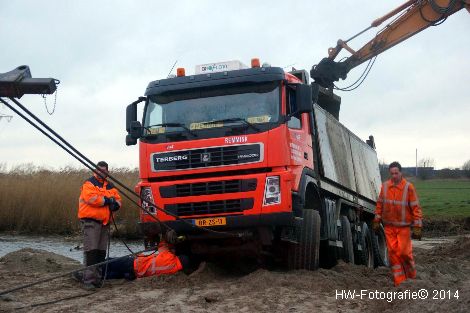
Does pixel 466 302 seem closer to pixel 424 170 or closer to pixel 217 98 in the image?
pixel 217 98

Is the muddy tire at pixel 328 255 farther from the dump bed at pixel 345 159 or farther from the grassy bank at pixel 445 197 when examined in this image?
the grassy bank at pixel 445 197

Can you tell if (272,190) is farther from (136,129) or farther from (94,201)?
(94,201)

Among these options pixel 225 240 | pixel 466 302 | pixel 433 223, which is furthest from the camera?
pixel 433 223

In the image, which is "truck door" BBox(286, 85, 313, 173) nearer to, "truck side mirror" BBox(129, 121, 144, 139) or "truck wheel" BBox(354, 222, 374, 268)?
"truck side mirror" BBox(129, 121, 144, 139)

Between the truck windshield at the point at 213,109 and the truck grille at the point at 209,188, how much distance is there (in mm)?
685

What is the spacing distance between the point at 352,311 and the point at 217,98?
3.62 metres

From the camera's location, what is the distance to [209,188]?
341 inches

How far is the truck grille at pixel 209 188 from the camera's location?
27.9ft

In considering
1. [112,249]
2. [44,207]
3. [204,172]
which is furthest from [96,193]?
[44,207]

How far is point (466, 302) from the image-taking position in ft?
19.6

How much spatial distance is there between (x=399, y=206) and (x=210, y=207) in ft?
8.92

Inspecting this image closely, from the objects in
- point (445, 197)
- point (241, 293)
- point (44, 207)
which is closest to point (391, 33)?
point (241, 293)

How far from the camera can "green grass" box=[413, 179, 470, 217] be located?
34.5 m

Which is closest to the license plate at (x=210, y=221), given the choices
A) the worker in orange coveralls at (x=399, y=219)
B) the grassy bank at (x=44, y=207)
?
the worker in orange coveralls at (x=399, y=219)
